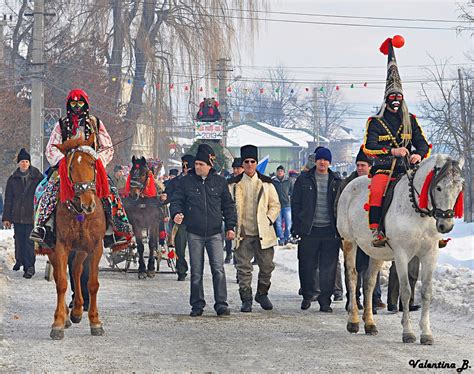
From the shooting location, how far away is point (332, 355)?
9.92m

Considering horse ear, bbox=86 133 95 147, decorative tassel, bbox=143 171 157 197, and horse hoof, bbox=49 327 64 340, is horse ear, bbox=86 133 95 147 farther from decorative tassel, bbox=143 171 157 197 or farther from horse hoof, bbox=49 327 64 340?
decorative tassel, bbox=143 171 157 197

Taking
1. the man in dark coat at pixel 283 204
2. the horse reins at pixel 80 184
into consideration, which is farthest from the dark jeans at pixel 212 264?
the man in dark coat at pixel 283 204

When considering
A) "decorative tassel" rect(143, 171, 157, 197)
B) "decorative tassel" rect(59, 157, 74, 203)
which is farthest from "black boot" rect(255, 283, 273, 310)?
"decorative tassel" rect(143, 171, 157, 197)

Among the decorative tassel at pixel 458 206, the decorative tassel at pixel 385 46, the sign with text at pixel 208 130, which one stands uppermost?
the sign with text at pixel 208 130

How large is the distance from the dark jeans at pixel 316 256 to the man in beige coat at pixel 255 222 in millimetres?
535

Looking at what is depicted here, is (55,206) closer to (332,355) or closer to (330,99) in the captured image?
(332,355)

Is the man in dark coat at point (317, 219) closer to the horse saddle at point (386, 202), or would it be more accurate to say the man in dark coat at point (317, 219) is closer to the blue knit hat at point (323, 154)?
the blue knit hat at point (323, 154)

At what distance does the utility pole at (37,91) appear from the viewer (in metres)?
29.2

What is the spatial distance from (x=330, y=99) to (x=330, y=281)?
124790 millimetres

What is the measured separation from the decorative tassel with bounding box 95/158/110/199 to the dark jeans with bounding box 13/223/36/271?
6972mm

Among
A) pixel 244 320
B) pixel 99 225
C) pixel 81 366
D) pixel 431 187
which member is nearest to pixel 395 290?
pixel 244 320

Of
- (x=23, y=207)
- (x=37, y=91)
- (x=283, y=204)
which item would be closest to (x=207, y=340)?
(x=23, y=207)

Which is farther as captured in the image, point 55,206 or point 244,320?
point 244,320

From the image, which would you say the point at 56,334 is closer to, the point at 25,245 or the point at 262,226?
the point at 262,226
